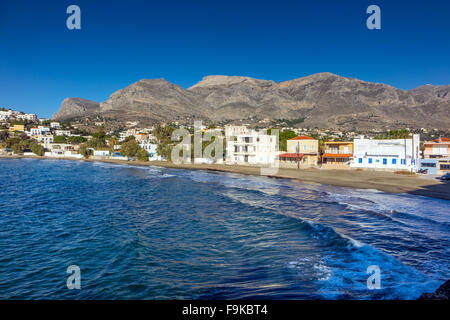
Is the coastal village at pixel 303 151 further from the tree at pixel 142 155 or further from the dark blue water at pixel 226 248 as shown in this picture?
the dark blue water at pixel 226 248

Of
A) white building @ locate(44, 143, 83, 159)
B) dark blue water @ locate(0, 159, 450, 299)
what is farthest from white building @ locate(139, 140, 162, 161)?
dark blue water @ locate(0, 159, 450, 299)

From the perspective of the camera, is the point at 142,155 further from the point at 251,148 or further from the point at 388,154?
the point at 388,154

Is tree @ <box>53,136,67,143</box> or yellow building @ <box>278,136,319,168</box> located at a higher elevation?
tree @ <box>53,136,67,143</box>

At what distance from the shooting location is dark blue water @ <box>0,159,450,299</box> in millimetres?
10680

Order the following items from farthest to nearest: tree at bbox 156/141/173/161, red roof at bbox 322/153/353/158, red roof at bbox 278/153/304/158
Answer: tree at bbox 156/141/173/161 → red roof at bbox 278/153/304/158 → red roof at bbox 322/153/353/158

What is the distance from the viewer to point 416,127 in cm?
15138

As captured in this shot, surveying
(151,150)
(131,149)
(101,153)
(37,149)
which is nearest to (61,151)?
(37,149)

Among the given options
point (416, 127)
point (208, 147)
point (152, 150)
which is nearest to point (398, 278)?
point (208, 147)

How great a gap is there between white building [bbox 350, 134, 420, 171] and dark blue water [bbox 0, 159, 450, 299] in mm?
27900

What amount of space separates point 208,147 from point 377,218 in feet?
193

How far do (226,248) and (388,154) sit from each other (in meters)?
50.2

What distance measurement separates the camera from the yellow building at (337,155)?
61.1 m

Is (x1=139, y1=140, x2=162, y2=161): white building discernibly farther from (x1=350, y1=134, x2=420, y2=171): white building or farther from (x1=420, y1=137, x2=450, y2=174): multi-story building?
(x1=420, y1=137, x2=450, y2=174): multi-story building

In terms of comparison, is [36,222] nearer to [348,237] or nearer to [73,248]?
[73,248]
